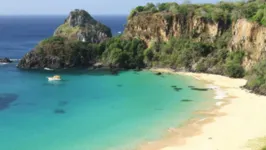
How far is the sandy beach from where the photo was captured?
1479 inches

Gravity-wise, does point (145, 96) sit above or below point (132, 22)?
below

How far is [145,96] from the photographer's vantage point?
2303 inches

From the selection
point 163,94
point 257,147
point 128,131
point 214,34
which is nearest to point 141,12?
point 214,34

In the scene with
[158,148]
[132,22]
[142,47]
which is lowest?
[158,148]

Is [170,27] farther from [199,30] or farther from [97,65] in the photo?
[97,65]

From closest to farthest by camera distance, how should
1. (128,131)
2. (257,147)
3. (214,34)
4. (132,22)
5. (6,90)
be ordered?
(257,147), (128,131), (6,90), (214,34), (132,22)

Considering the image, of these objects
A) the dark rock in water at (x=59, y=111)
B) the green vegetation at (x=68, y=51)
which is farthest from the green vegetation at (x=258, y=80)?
the green vegetation at (x=68, y=51)

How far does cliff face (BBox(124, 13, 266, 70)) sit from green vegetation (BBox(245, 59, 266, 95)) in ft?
16.4

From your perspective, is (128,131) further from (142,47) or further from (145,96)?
(142,47)

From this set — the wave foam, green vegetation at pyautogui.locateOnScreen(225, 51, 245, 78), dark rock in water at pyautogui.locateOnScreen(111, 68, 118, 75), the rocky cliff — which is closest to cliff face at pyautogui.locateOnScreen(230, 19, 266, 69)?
green vegetation at pyautogui.locateOnScreen(225, 51, 245, 78)

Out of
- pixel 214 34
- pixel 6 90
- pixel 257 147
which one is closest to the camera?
pixel 257 147

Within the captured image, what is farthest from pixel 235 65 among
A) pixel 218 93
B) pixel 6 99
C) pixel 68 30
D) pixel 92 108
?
pixel 68 30

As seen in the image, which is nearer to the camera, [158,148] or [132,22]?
[158,148]

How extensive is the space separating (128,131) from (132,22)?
4715 cm
